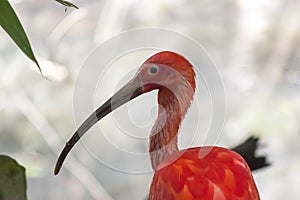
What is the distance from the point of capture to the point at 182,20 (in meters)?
1.41

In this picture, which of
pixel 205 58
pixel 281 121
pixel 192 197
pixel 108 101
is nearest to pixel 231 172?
pixel 192 197

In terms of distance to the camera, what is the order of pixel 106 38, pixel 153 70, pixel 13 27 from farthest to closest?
pixel 106 38
pixel 153 70
pixel 13 27

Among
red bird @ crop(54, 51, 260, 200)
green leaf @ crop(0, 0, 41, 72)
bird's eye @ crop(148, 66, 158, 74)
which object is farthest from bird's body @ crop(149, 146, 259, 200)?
green leaf @ crop(0, 0, 41, 72)

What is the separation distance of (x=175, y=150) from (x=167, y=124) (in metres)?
0.04

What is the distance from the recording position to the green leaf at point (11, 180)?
0.55 metres

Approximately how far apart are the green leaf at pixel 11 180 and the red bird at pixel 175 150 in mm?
95

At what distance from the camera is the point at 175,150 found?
0.68 metres

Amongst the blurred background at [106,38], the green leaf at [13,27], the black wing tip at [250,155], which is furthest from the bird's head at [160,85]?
the blurred background at [106,38]

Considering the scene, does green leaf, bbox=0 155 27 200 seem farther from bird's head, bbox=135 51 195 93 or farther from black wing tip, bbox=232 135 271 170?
black wing tip, bbox=232 135 271 170

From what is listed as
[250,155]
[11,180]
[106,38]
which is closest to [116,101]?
[11,180]

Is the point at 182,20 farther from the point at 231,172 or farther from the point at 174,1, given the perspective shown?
the point at 231,172

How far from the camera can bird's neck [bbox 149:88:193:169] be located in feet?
2.16

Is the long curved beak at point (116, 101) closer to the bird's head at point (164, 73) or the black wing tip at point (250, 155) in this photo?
the bird's head at point (164, 73)

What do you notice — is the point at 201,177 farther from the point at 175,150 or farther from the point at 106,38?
the point at 106,38
